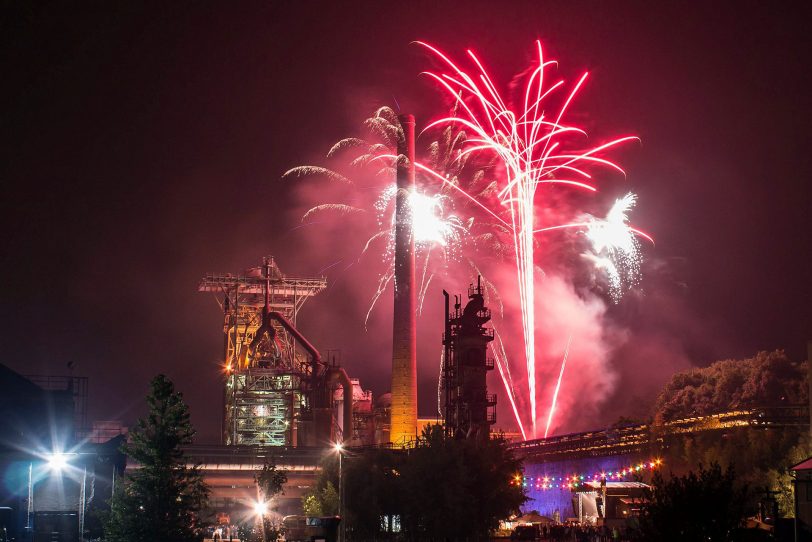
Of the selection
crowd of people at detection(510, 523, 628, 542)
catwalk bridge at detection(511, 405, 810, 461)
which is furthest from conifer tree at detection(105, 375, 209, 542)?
catwalk bridge at detection(511, 405, 810, 461)

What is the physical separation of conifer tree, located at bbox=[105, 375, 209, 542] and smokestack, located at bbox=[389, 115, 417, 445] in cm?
3756

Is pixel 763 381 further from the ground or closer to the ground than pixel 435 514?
further from the ground

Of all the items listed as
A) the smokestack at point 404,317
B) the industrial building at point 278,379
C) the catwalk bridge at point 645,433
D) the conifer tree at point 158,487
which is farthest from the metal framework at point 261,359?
the conifer tree at point 158,487

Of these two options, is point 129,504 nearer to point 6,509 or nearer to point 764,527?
point 6,509

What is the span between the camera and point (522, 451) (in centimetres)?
8712

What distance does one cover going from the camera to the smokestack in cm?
8919

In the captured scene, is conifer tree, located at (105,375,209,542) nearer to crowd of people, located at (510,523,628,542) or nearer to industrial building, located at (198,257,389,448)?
crowd of people, located at (510,523,628,542)

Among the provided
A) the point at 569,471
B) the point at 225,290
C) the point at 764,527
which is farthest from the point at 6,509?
the point at 225,290

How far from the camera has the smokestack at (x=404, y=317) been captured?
89.2 metres

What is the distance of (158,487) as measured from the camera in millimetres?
50469

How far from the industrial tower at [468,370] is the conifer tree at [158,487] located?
1046 inches

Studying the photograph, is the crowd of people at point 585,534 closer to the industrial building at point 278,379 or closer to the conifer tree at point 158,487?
the conifer tree at point 158,487

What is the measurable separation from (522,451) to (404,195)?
24.4 meters

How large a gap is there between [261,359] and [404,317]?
25.3 m
